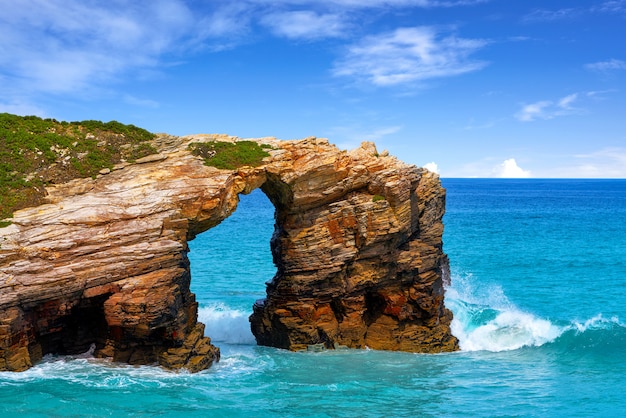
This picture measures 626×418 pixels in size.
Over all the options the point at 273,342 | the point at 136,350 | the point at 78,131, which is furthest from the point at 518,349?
the point at 78,131

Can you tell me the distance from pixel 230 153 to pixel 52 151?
859 cm

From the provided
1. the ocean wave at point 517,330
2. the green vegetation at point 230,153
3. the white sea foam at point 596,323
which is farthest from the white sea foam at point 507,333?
the green vegetation at point 230,153

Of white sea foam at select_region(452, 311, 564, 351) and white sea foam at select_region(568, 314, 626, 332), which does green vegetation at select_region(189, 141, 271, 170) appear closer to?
white sea foam at select_region(452, 311, 564, 351)

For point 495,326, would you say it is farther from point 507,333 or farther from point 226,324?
point 226,324

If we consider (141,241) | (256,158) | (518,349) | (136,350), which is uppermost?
(256,158)

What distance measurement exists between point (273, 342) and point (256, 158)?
10.3 metres

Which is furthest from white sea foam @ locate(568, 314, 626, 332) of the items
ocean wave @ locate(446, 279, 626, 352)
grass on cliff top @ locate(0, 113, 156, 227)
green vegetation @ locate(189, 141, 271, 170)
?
grass on cliff top @ locate(0, 113, 156, 227)

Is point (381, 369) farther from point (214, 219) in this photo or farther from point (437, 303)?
point (214, 219)

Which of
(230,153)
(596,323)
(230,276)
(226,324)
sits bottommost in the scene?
(596,323)

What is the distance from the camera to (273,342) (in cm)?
3206

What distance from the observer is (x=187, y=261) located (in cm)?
2620

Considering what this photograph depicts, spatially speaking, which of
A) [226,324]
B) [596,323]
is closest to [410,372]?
[226,324]

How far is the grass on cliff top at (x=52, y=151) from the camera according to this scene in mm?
25672

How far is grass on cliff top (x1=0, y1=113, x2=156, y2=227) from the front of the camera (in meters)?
25.7
